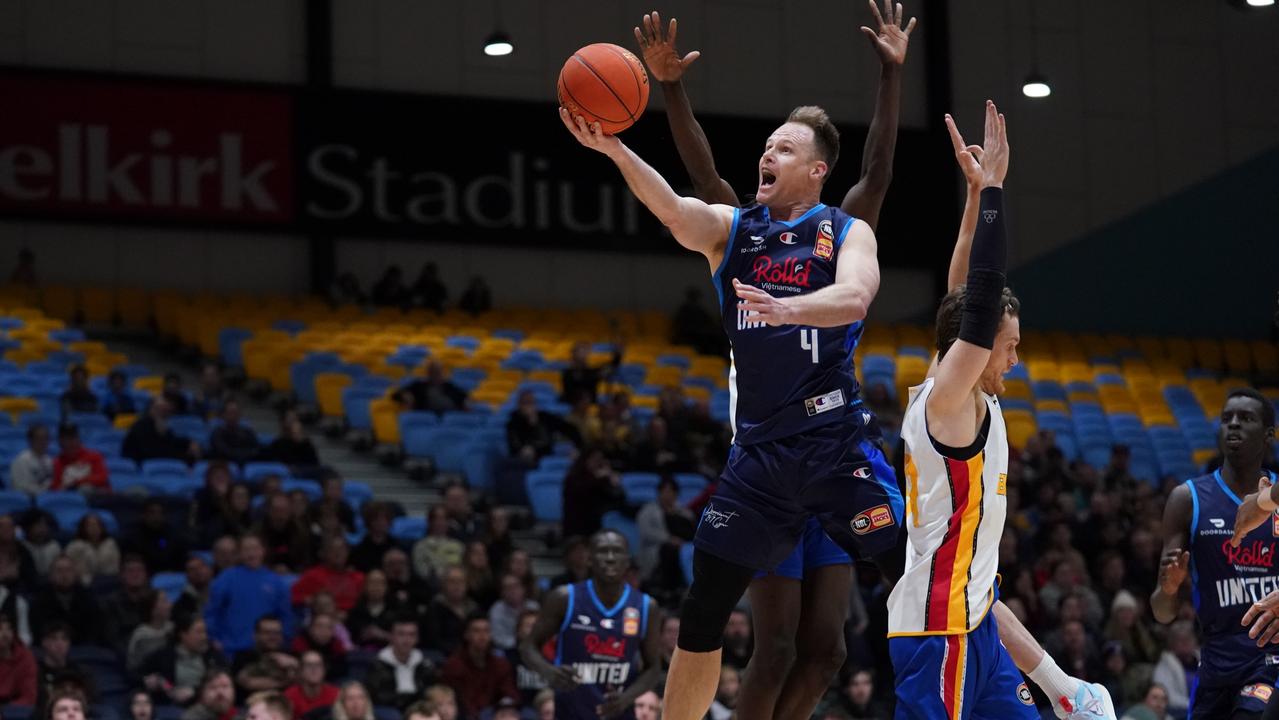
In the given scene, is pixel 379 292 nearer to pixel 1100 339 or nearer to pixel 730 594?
pixel 1100 339

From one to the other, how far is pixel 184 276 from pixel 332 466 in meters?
7.02

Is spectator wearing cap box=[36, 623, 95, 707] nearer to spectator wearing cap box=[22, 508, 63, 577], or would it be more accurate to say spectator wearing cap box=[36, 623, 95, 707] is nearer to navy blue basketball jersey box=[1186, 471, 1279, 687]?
spectator wearing cap box=[22, 508, 63, 577]

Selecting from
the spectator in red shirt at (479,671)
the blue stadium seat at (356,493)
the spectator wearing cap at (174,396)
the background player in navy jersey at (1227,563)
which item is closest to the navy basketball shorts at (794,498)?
the background player in navy jersey at (1227,563)

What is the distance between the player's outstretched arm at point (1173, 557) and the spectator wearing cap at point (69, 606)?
315 inches

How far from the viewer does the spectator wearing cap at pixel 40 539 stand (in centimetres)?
1252

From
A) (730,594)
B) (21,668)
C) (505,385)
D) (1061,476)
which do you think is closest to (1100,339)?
(1061,476)

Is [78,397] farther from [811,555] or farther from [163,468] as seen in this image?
[811,555]

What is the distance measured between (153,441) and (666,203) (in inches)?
421

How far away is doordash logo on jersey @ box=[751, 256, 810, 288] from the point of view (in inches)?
220

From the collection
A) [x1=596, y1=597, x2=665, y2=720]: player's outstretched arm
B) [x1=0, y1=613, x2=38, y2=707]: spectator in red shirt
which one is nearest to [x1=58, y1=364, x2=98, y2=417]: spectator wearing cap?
[x1=0, y1=613, x2=38, y2=707]: spectator in red shirt

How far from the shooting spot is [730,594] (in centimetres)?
568

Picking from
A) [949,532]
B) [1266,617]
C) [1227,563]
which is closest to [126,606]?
[1227,563]

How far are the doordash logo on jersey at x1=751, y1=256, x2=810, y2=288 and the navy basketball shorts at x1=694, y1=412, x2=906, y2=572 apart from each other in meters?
0.51

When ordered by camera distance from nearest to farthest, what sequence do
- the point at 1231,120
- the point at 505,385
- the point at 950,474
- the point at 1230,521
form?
the point at 950,474, the point at 1230,521, the point at 505,385, the point at 1231,120
